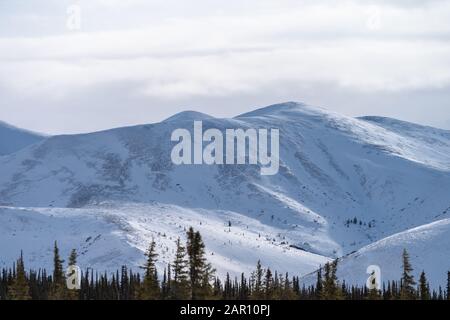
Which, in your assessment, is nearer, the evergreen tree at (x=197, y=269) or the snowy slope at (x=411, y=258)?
the evergreen tree at (x=197, y=269)

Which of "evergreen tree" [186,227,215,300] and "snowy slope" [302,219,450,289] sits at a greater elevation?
"snowy slope" [302,219,450,289]

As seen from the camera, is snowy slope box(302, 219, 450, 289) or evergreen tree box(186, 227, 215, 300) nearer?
evergreen tree box(186, 227, 215, 300)

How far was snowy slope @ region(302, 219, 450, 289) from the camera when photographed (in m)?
159

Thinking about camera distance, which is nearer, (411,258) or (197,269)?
(197,269)

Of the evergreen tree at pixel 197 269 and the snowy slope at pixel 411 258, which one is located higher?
the snowy slope at pixel 411 258

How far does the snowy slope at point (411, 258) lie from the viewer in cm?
15912

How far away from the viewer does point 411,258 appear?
166 m

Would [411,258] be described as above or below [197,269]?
above
